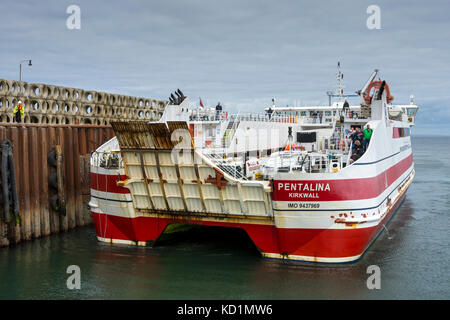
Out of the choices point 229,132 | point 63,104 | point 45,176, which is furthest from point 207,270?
point 63,104

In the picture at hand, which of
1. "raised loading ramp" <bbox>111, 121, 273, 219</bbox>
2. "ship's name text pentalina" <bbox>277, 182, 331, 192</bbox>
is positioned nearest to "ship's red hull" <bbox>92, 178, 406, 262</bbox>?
"raised loading ramp" <bbox>111, 121, 273, 219</bbox>

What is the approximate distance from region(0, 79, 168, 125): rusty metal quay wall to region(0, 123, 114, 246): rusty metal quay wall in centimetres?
372

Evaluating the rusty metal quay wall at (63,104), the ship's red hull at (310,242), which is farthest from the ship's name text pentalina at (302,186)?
the rusty metal quay wall at (63,104)

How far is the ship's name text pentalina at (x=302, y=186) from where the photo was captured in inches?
549

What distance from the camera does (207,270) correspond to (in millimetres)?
15086

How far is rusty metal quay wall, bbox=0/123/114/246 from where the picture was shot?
1798cm

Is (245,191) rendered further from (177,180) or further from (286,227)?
(177,180)

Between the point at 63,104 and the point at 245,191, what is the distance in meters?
16.2

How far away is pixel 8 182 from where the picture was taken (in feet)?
57.0

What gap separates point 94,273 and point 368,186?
9.57 meters

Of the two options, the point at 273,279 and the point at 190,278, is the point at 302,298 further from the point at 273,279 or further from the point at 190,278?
the point at 190,278

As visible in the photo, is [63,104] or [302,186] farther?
[63,104]

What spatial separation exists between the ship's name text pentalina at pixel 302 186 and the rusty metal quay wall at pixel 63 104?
49.8ft
